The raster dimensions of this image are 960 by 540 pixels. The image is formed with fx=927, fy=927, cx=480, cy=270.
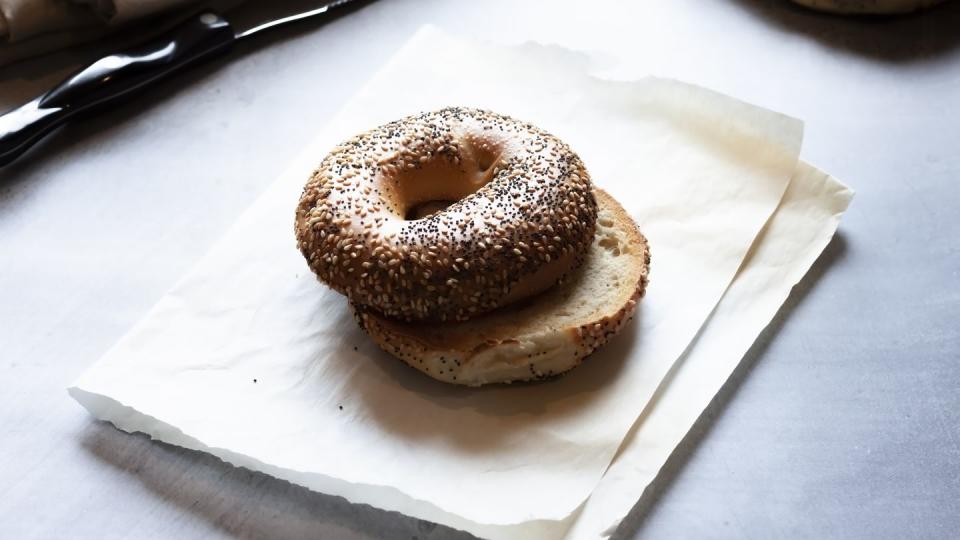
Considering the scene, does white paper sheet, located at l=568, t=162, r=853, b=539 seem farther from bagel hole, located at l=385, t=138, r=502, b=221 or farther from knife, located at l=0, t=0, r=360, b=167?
knife, located at l=0, t=0, r=360, b=167

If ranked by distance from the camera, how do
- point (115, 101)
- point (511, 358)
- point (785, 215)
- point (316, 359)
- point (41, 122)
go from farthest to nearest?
point (115, 101) < point (41, 122) < point (785, 215) < point (316, 359) < point (511, 358)

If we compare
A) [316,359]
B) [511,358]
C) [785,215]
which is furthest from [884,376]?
[316,359]

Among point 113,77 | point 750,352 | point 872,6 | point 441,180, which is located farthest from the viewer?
point 872,6

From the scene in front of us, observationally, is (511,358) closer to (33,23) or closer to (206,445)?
(206,445)

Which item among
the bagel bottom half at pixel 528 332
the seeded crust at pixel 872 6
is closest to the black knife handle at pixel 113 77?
the bagel bottom half at pixel 528 332

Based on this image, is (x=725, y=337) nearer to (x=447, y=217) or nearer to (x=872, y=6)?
(x=447, y=217)

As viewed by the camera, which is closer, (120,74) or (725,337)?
(725,337)

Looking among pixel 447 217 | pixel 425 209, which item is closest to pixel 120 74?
pixel 425 209
